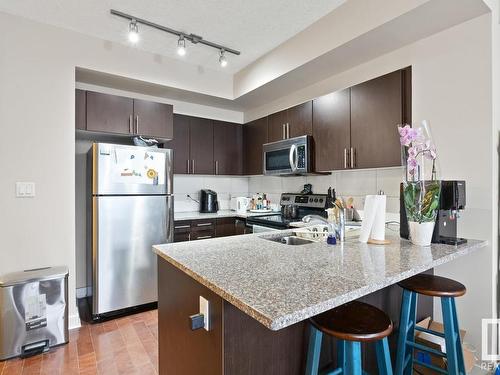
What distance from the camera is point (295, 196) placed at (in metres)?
3.34

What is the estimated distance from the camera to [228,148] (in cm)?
380

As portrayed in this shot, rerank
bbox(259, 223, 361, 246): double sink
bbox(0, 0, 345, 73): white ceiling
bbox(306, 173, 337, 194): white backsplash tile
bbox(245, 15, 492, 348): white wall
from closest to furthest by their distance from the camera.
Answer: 1. bbox(245, 15, 492, 348): white wall
2. bbox(259, 223, 361, 246): double sink
3. bbox(0, 0, 345, 73): white ceiling
4. bbox(306, 173, 337, 194): white backsplash tile

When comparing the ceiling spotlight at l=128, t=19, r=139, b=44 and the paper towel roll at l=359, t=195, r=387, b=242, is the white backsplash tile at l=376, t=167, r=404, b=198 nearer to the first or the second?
the paper towel roll at l=359, t=195, r=387, b=242

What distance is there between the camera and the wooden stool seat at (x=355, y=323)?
980mm

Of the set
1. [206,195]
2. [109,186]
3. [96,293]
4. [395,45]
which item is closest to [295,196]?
[206,195]

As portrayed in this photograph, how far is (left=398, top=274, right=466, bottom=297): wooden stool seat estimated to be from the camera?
1356 millimetres

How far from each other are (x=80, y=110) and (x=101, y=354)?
2065 millimetres

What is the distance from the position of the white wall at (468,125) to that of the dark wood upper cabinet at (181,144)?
2.40m

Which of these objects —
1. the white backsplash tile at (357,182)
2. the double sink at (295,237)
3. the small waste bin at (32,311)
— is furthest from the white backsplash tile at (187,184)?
the double sink at (295,237)

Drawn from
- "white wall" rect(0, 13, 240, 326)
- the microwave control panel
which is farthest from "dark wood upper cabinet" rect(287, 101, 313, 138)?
"white wall" rect(0, 13, 240, 326)

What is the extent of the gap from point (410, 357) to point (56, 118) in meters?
3.03

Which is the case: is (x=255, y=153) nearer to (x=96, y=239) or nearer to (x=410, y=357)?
(x=96, y=239)

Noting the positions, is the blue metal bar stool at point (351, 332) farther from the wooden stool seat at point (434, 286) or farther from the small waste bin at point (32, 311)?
the small waste bin at point (32, 311)

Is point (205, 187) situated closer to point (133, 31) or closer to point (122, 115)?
point (122, 115)
